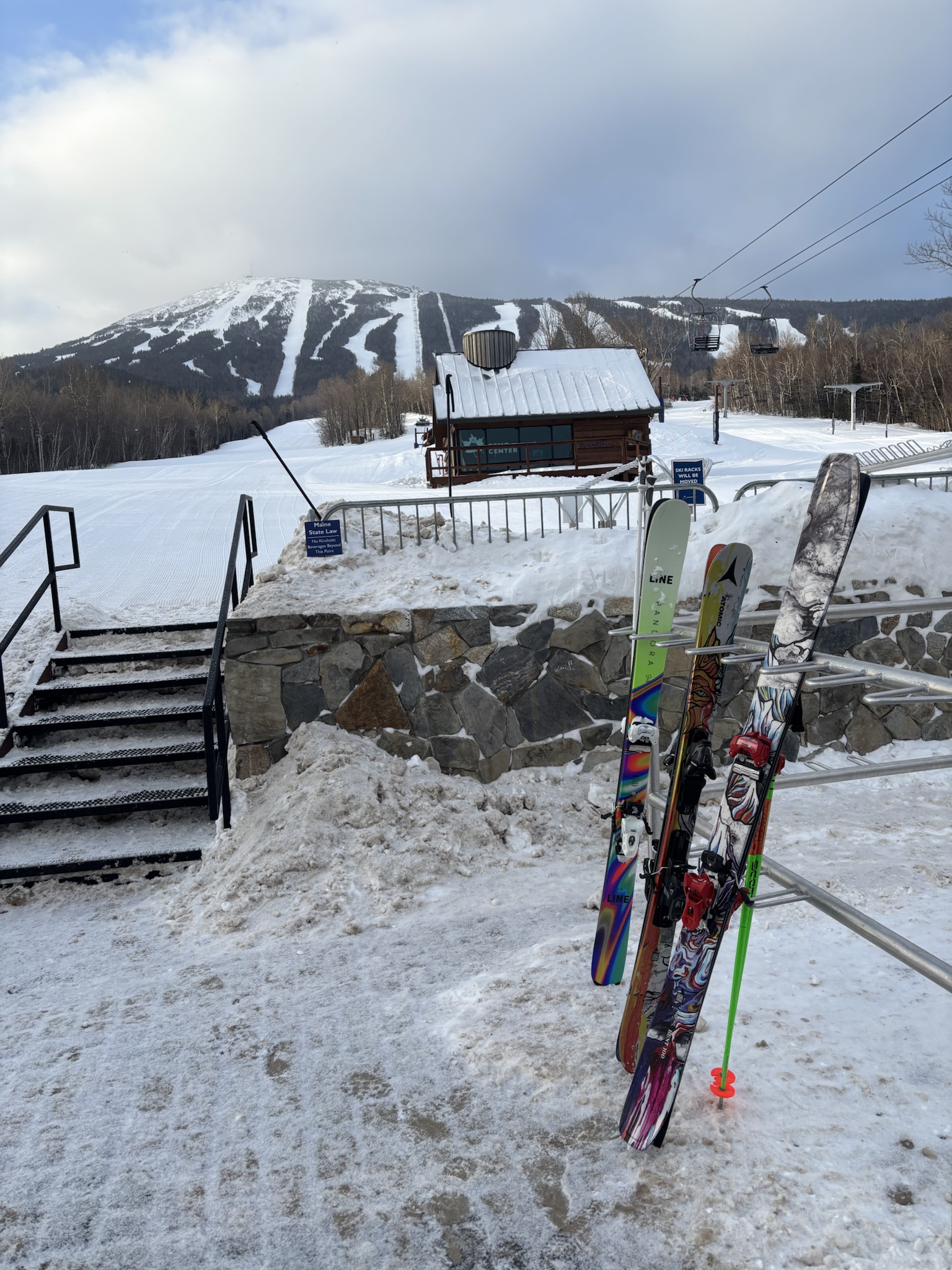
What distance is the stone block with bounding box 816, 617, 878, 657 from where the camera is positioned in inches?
235

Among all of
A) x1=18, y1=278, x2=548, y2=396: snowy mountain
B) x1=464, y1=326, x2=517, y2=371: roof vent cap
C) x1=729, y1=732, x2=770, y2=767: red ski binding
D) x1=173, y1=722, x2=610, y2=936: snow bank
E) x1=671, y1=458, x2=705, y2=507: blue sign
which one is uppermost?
x1=18, y1=278, x2=548, y2=396: snowy mountain

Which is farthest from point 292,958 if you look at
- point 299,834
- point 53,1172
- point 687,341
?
point 687,341

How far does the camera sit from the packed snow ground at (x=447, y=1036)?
211 centimetres

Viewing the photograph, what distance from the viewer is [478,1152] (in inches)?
94.0

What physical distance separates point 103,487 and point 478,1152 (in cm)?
1883

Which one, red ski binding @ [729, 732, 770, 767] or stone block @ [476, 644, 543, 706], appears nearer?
red ski binding @ [729, 732, 770, 767]

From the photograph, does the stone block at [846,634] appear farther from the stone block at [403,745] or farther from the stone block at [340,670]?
the stone block at [340,670]

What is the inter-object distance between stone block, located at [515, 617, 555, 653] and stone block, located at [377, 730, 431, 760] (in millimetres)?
1035

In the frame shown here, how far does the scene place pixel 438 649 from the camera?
18.7 ft

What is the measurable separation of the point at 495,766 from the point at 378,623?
135cm

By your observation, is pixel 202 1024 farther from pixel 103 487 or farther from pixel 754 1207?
pixel 103 487

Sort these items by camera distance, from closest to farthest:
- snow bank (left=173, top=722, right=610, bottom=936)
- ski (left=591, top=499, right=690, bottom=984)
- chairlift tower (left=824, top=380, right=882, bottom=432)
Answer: ski (left=591, top=499, right=690, bottom=984), snow bank (left=173, top=722, right=610, bottom=936), chairlift tower (left=824, top=380, right=882, bottom=432)

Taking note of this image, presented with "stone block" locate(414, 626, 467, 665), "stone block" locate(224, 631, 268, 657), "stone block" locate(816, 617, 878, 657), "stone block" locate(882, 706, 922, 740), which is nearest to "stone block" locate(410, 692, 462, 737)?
"stone block" locate(414, 626, 467, 665)

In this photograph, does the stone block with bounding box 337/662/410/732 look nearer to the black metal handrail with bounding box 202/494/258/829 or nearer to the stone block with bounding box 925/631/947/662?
the black metal handrail with bounding box 202/494/258/829
